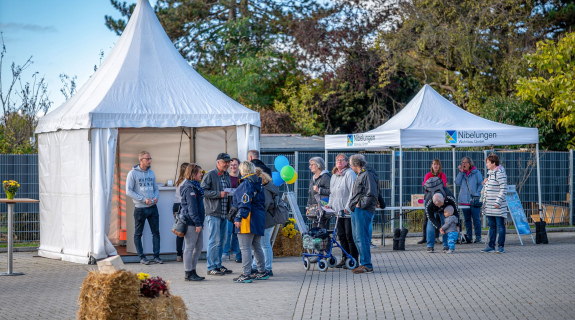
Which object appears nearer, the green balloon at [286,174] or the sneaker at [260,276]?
the sneaker at [260,276]

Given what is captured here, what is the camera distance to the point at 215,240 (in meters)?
11.1

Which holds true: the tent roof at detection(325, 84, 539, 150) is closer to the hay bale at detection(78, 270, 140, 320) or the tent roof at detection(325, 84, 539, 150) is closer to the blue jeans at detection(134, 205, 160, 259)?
the blue jeans at detection(134, 205, 160, 259)

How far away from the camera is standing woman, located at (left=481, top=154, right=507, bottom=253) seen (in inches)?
539

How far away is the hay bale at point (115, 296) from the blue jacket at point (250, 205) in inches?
152

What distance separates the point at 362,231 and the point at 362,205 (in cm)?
43

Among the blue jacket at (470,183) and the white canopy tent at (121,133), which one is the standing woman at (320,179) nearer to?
the white canopy tent at (121,133)

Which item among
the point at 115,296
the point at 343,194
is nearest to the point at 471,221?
the point at 343,194

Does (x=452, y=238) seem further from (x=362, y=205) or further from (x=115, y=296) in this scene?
(x=115, y=296)

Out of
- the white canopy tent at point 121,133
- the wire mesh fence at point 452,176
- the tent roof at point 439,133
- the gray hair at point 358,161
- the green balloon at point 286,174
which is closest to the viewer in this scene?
the gray hair at point 358,161

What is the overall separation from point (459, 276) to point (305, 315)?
3749 millimetres

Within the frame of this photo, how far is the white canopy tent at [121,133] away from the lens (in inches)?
505

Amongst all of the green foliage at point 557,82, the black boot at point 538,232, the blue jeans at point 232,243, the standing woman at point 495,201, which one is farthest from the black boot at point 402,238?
the green foliage at point 557,82

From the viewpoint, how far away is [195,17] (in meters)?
37.4

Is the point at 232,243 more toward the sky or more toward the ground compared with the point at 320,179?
more toward the ground
